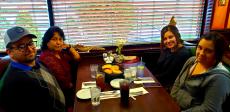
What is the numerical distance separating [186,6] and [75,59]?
66.3 inches

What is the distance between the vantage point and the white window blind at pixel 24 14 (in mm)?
2398

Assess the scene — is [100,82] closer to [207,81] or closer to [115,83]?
[115,83]

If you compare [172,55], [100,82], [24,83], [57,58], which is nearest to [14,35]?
[24,83]

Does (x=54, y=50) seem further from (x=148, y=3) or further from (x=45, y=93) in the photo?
(x=148, y=3)

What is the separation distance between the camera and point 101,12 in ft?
8.42

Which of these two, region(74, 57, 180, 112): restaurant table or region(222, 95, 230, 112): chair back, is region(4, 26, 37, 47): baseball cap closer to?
region(74, 57, 180, 112): restaurant table

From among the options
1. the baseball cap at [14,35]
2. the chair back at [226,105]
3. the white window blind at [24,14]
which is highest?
the white window blind at [24,14]

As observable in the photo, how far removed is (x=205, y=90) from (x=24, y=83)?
1.21 metres

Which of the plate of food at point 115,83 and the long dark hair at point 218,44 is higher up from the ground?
the long dark hair at point 218,44

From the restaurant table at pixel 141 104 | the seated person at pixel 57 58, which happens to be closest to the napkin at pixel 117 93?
the restaurant table at pixel 141 104

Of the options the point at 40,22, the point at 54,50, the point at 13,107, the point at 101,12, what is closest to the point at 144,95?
the point at 13,107

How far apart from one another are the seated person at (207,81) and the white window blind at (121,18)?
125cm

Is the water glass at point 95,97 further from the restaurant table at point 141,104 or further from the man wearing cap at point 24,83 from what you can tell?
the man wearing cap at point 24,83

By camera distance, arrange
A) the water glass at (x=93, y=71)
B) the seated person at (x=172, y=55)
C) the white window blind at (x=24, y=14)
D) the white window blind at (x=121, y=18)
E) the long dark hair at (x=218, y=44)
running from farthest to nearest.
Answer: the white window blind at (x=121, y=18)
the white window blind at (x=24, y=14)
the seated person at (x=172, y=55)
the water glass at (x=93, y=71)
the long dark hair at (x=218, y=44)
